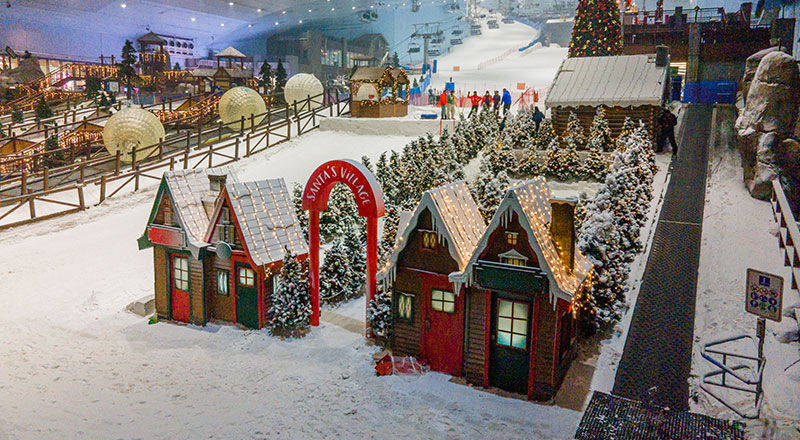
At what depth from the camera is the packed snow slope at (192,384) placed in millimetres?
8922

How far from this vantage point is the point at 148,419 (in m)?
9.22

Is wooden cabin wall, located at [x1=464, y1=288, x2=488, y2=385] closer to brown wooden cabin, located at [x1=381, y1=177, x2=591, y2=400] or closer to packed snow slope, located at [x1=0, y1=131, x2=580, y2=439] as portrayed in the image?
brown wooden cabin, located at [x1=381, y1=177, x2=591, y2=400]

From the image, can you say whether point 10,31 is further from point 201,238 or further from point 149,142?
point 201,238

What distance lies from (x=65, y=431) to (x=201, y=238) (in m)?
4.83

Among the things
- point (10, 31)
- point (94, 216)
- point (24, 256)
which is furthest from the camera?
point (10, 31)

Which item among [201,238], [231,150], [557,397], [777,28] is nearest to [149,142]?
[231,150]

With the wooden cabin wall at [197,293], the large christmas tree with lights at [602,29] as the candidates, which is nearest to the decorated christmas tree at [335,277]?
the wooden cabin wall at [197,293]

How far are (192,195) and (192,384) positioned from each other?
451 cm

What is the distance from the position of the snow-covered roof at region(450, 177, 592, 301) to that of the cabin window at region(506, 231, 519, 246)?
8.0 inches

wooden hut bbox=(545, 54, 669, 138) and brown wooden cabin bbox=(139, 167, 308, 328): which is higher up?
wooden hut bbox=(545, 54, 669, 138)

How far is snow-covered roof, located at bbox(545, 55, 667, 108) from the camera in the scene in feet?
76.1

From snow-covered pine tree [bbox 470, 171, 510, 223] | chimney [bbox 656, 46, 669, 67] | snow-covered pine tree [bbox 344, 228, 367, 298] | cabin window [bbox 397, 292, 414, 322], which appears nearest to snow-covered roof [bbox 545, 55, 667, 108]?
chimney [bbox 656, 46, 669, 67]

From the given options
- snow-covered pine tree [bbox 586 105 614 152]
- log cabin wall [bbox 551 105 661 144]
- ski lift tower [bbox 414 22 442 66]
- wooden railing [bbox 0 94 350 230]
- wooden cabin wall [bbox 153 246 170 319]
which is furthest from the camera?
ski lift tower [bbox 414 22 442 66]

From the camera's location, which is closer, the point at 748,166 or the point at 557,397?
the point at 557,397
